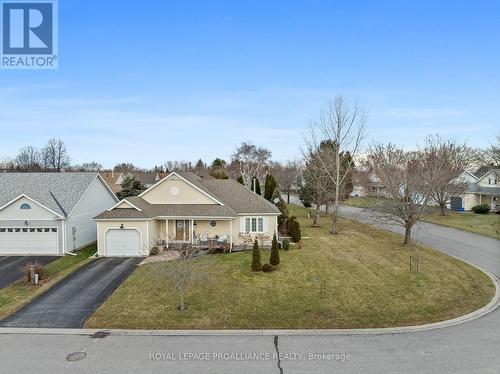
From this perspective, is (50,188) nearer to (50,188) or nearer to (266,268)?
(50,188)

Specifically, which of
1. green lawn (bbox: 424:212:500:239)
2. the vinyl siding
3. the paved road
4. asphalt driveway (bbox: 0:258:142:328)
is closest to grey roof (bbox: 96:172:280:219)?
the vinyl siding

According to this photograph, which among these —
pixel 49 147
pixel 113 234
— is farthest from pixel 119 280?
pixel 49 147

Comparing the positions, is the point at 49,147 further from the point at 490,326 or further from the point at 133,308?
the point at 490,326

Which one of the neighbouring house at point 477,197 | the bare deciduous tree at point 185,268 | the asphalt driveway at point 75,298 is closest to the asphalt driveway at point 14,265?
the asphalt driveway at point 75,298

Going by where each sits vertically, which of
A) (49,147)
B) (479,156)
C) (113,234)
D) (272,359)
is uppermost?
(49,147)

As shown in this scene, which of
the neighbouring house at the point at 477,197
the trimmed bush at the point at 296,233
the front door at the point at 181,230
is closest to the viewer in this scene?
the front door at the point at 181,230

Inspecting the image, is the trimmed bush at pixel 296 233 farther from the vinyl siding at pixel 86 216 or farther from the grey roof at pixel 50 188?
the grey roof at pixel 50 188
